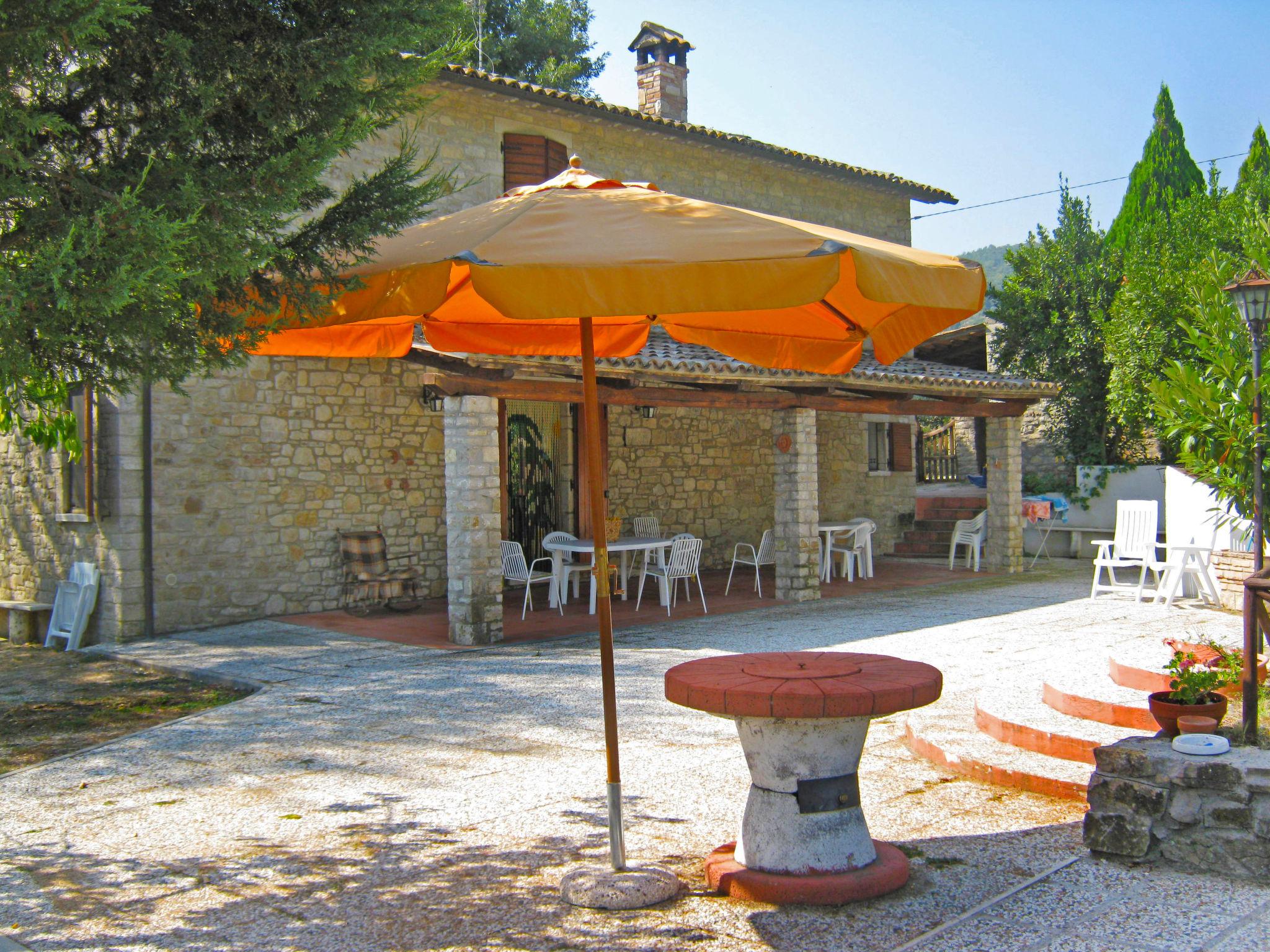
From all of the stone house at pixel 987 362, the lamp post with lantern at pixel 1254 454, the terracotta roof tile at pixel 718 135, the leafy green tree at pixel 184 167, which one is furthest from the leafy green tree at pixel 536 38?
the leafy green tree at pixel 184 167

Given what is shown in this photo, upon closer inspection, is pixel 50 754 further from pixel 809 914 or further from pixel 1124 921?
pixel 1124 921

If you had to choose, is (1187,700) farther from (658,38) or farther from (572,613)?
(658,38)

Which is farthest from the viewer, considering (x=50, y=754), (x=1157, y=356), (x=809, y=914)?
(x=1157, y=356)

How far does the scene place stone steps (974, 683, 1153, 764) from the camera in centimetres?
493

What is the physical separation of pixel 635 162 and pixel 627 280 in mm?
12009

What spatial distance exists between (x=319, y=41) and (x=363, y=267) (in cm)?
102

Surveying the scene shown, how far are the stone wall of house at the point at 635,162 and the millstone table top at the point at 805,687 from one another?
8.07 m

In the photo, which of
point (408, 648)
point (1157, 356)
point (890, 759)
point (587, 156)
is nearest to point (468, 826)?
point (890, 759)

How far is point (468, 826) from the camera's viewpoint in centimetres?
438

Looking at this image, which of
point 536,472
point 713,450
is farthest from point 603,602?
point 713,450

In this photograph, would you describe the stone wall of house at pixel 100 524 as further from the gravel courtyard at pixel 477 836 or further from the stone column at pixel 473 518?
the stone column at pixel 473 518

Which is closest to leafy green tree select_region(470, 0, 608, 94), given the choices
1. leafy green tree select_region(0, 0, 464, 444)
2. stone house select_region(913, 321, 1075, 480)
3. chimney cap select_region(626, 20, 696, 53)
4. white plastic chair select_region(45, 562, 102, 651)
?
chimney cap select_region(626, 20, 696, 53)

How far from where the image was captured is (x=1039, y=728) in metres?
5.16

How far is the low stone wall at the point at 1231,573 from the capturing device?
10172 millimetres
